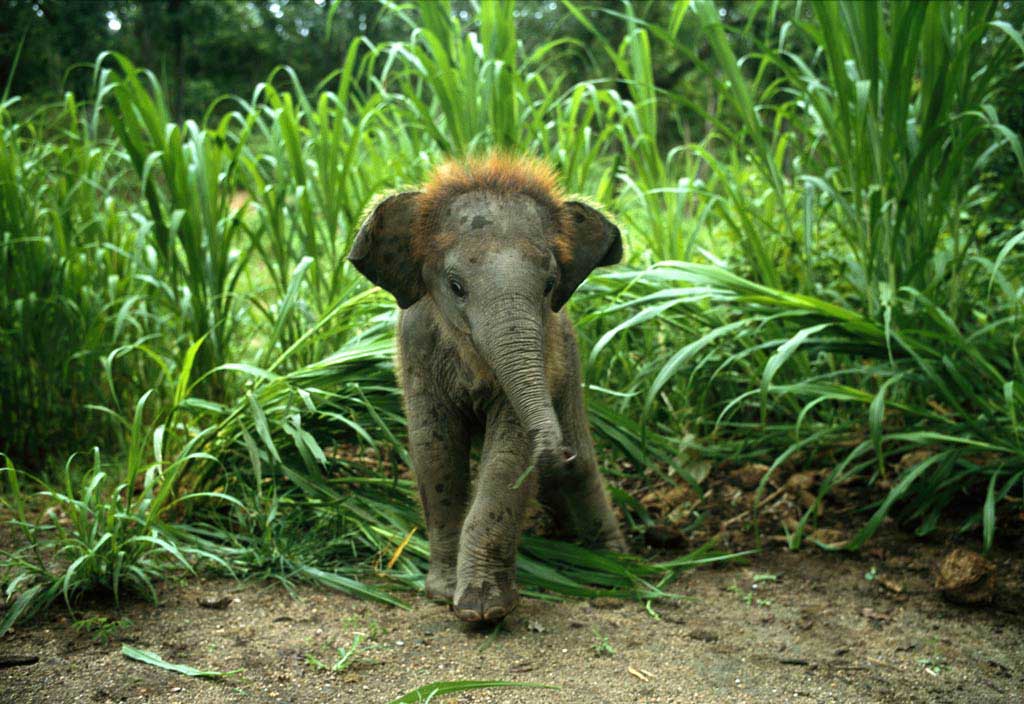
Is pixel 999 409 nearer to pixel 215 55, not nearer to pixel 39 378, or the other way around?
pixel 39 378

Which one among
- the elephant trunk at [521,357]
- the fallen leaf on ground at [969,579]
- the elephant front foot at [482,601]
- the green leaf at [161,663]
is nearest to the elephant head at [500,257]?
the elephant trunk at [521,357]

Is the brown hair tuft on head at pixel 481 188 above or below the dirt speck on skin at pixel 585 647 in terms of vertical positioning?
above

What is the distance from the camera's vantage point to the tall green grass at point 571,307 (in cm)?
303

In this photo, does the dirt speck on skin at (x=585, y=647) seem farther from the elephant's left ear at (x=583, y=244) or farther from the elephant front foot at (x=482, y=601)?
the elephant's left ear at (x=583, y=244)

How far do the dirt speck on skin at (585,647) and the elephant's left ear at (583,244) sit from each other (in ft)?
2.95

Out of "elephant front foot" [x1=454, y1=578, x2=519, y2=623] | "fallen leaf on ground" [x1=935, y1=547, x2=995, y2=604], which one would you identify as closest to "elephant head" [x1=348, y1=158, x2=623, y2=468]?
"elephant front foot" [x1=454, y1=578, x2=519, y2=623]

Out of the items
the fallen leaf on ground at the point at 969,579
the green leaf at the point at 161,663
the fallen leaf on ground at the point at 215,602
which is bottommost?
the fallen leaf on ground at the point at 969,579

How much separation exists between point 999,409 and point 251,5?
4588mm

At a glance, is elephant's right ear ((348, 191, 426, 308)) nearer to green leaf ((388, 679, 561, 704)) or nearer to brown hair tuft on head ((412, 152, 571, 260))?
brown hair tuft on head ((412, 152, 571, 260))

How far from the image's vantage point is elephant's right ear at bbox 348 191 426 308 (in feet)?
8.59

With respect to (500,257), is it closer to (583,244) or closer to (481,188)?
(481,188)

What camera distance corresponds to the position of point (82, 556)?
8.41 feet

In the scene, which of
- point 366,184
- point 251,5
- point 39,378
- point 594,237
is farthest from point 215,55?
point 594,237

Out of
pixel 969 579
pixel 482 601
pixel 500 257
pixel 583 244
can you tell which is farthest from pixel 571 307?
pixel 969 579
